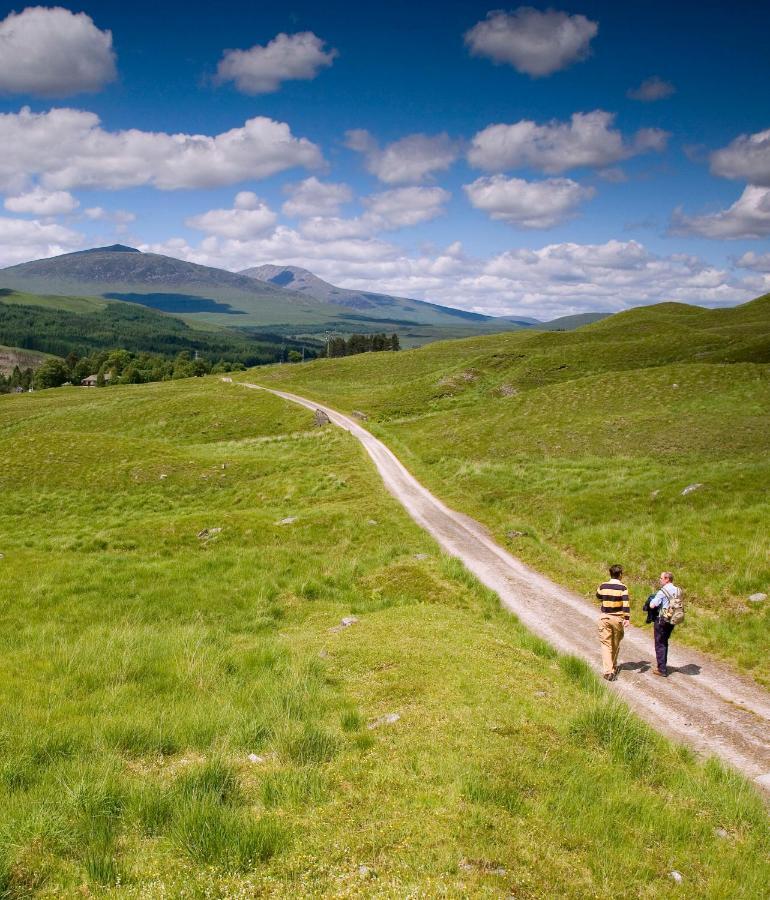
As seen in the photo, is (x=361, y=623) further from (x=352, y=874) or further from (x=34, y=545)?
(x=34, y=545)

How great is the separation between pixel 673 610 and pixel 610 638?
6.19 ft

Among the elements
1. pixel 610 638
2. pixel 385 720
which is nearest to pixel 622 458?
pixel 610 638

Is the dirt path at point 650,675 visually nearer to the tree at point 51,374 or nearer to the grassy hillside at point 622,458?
the grassy hillside at point 622,458

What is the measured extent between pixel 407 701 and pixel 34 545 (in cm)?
2353

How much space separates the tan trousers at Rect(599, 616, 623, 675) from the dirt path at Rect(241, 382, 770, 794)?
44cm

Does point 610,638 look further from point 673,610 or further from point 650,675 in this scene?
point 673,610

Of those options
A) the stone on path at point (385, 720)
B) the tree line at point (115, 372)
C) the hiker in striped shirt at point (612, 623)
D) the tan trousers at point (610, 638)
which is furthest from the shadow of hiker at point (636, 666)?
the tree line at point (115, 372)

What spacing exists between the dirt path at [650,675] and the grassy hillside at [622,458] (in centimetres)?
107

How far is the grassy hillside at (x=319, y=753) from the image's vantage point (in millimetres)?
6078

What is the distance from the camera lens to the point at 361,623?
53.4ft

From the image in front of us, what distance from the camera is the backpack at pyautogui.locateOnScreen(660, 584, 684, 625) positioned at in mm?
14445

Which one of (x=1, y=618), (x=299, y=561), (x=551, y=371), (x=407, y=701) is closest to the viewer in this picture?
(x=407, y=701)

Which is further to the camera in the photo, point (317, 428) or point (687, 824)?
point (317, 428)

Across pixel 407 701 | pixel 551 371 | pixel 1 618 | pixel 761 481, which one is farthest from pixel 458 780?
pixel 551 371
